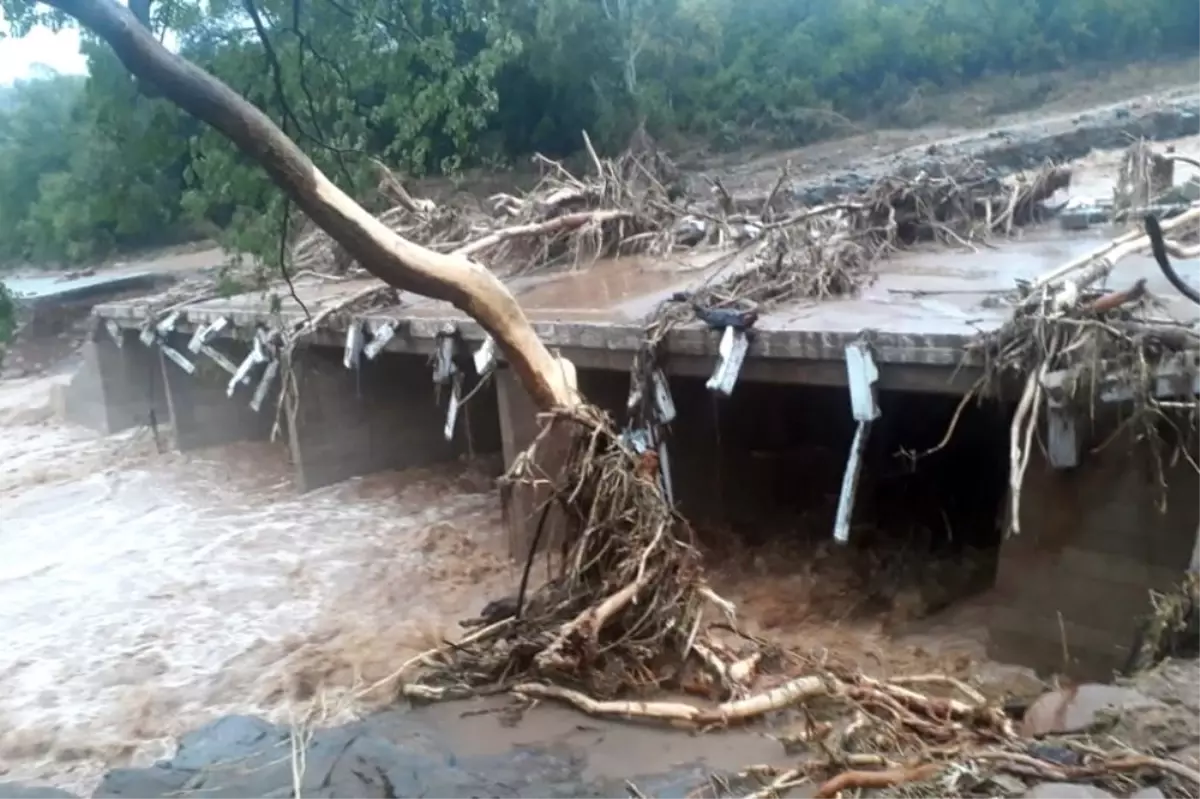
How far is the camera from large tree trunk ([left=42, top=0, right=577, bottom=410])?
4359 millimetres

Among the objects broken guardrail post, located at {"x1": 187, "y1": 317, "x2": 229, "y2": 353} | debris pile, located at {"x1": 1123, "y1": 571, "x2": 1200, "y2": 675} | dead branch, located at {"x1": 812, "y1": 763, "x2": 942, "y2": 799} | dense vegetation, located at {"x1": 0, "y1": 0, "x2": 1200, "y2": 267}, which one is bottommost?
dead branch, located at {"x1": 812, "y1": 763, "x2": 942, "y2": 799}

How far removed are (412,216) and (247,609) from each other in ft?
17.2

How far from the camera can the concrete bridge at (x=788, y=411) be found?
5.57 meters

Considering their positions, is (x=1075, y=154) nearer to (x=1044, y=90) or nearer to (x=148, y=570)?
(x=1044, y=90)

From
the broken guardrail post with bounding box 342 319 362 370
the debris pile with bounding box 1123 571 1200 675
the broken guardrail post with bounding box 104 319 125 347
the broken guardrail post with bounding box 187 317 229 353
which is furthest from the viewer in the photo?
the broken guardrail post with bounding box 104 319 125 347

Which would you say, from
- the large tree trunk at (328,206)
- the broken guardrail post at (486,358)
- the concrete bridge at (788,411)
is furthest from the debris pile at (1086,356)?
the broken guardrail post at (486,358)

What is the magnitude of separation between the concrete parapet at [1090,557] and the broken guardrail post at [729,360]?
1.78 meters

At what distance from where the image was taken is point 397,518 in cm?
994

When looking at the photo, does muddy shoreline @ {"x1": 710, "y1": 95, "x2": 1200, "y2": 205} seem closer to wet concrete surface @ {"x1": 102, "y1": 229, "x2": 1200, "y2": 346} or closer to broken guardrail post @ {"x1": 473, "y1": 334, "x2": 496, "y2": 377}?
wet concrete surface @ {"x1": 102, "y1": 229, "x2": 1200, "y2": 346}

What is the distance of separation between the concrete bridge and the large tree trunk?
1443 mm

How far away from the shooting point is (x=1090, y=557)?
5598mm

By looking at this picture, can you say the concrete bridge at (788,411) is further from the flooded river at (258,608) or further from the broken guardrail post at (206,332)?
the flooded river at (258,608)

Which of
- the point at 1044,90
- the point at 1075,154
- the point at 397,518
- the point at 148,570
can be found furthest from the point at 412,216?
the point at 1044,90

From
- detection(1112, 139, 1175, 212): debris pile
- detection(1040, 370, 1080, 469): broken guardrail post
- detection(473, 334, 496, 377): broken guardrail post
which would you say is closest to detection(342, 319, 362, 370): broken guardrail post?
detection(473, 334, 496, 377): broken guardrail post
